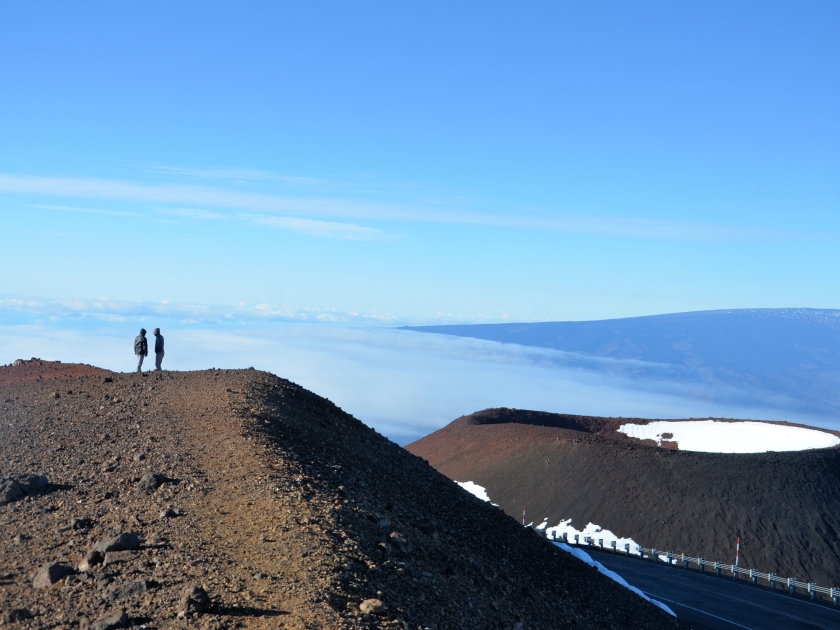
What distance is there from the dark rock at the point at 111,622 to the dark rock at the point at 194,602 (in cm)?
49

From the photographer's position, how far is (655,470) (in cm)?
4100

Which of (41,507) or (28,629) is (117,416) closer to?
(41,507)

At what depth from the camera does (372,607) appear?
7410 mm

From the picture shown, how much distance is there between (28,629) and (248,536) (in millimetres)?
2612

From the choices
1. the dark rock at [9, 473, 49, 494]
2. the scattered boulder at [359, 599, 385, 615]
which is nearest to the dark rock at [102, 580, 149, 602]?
the scattered boulder at [359, 599, 385, 615]

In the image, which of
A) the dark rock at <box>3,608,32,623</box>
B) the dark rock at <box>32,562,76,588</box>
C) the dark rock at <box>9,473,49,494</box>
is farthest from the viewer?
the dark rock at <box>9,473,49,494</box>

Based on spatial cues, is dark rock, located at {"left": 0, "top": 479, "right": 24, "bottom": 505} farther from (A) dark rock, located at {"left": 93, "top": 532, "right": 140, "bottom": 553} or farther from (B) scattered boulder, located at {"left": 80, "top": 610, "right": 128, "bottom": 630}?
(B) scattered boulder, located at {"left": 80, "top": 610, "right": 128, "bottom": 630}

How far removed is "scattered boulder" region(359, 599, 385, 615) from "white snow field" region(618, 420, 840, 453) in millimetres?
50280

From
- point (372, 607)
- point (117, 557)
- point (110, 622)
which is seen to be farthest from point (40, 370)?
point (372, 607)

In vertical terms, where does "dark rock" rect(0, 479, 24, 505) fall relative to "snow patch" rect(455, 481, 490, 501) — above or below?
above

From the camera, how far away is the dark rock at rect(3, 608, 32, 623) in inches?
270

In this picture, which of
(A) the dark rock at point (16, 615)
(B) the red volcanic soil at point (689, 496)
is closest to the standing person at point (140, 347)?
(A) the dark rock at point (16, 615)

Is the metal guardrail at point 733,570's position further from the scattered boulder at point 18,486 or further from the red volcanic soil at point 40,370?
the scattered boulder at point 18,486

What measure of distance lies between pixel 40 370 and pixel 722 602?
23.5 metres
